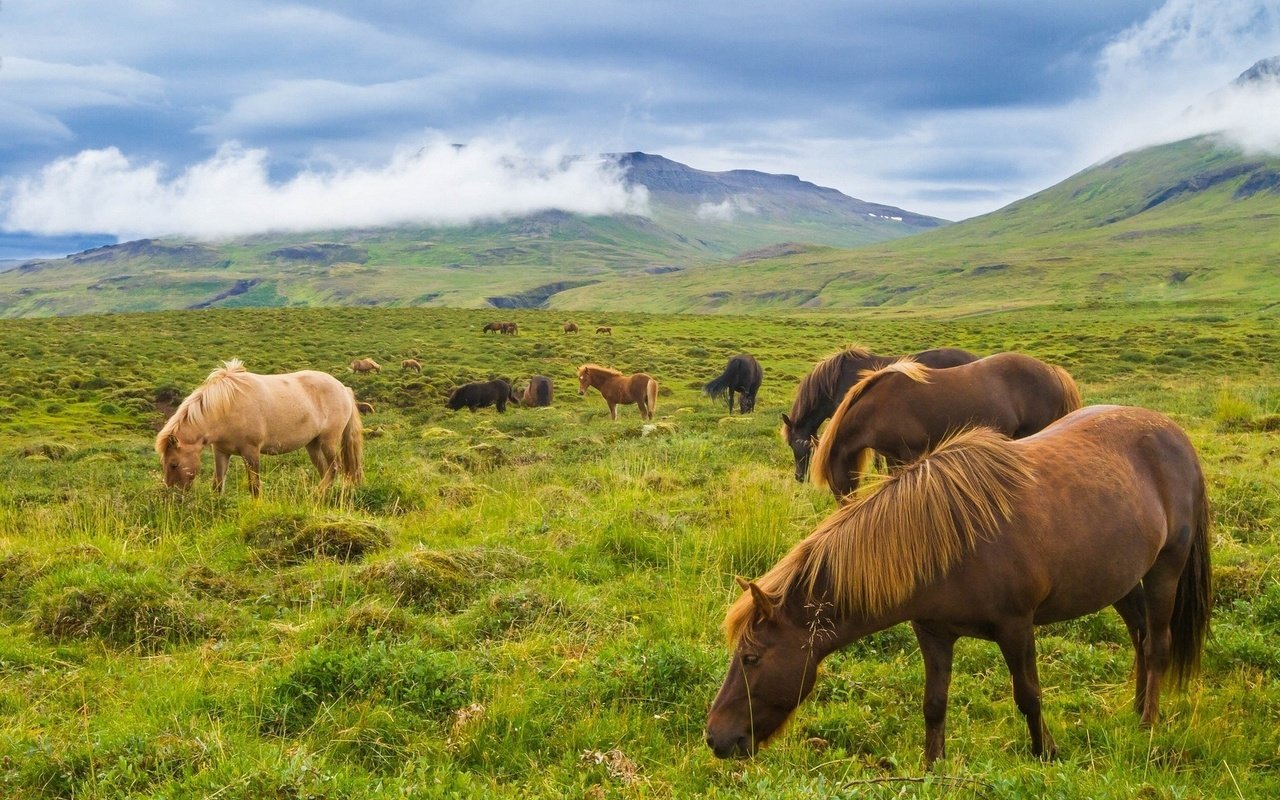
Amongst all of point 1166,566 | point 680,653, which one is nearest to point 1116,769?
point 1166,566

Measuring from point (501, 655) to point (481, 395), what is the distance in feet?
70.7

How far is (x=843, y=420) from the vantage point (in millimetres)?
7945

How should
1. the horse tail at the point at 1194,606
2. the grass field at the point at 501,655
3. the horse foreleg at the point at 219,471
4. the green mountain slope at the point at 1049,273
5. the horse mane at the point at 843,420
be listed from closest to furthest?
the grass field at the point at 501,655 → the horse tail at the point at 1194,606 → the horse mane at the point at 843,420 → the horse foreleg at the point at 219,471 → the green mountain slope at the point at 1049,273

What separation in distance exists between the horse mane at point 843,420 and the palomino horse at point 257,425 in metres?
6.04

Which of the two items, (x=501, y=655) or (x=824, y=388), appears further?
(x=824, y=388)

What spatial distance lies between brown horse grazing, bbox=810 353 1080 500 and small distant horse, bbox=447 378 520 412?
19396 millimetres

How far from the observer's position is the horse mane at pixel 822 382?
406 inches

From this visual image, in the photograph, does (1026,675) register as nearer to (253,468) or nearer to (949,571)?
(949,571)

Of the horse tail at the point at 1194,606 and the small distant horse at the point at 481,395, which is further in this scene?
the small distant horse at the point at 481,395

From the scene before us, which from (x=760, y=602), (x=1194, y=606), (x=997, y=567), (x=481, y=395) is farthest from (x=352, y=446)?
(x=481, y=395)

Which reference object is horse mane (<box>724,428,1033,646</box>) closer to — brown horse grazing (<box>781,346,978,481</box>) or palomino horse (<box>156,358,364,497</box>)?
brown horse grazing (<box>781,346,978,481</box>)

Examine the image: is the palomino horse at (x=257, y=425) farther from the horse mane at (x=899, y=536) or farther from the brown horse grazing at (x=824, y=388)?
the horse mane at (x=899, y=536)

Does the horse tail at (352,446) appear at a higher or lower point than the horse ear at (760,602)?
lower

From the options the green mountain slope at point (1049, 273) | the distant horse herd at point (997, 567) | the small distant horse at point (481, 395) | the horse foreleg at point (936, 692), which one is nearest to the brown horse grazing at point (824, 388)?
the distant horse herd at point (997, 567)
